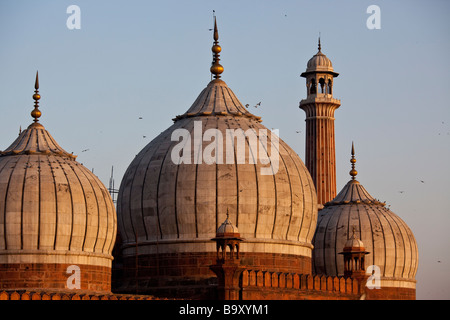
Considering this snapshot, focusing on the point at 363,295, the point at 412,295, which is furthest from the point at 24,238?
the point at 412,295

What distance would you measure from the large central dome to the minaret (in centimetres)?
1719

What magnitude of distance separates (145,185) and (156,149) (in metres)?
1.76

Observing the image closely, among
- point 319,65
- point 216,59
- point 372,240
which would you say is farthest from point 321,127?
point 216,59

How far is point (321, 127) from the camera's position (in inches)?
2886
